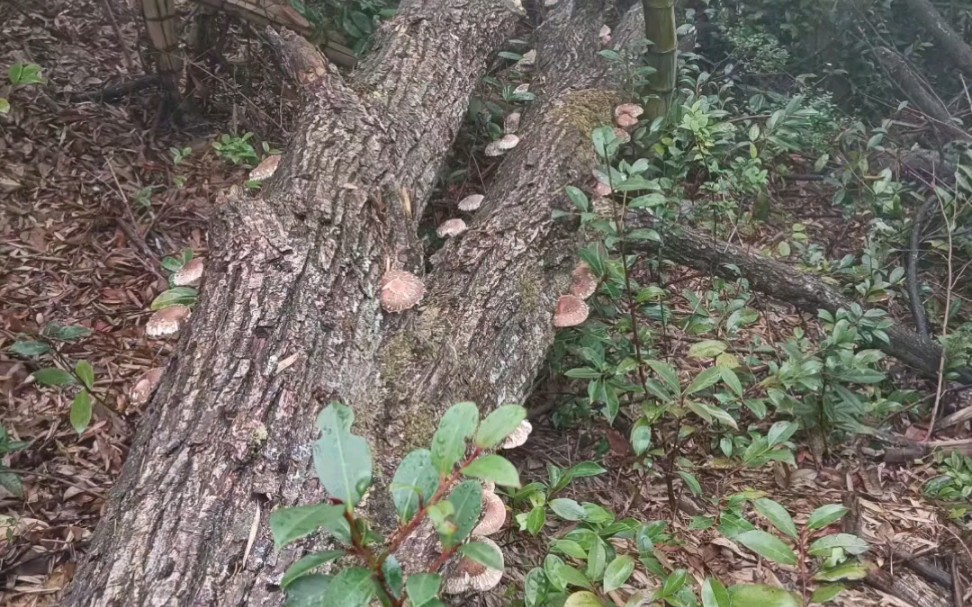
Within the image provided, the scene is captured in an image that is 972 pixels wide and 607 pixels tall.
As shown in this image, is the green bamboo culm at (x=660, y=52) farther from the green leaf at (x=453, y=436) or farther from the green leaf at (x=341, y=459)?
the green leaf at (x=341, y=459)

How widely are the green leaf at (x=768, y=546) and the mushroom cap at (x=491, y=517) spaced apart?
2.40 ft

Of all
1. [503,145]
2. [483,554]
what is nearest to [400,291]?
[483,554]

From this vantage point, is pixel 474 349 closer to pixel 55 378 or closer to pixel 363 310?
pixel 363 310

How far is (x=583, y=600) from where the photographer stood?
5.52 feet

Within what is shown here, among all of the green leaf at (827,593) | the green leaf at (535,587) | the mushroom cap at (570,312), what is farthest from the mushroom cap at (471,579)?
the mushroom cap at (570,312)

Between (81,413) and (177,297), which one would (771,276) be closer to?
(177,297)

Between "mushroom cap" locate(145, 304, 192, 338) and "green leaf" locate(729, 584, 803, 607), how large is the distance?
6.98 ft

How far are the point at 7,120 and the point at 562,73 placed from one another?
3.71 metres

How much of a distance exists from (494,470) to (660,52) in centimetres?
339

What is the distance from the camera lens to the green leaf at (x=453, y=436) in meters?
1.09

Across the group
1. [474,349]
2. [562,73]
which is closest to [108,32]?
[562,73]

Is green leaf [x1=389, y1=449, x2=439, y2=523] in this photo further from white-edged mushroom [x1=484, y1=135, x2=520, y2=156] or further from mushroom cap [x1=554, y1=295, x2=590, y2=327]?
white-edged mushroom [x1=484, y1=135, x2=520, y2=156]

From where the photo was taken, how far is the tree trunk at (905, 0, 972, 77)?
16.0 ft

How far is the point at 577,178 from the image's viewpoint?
133 inches
